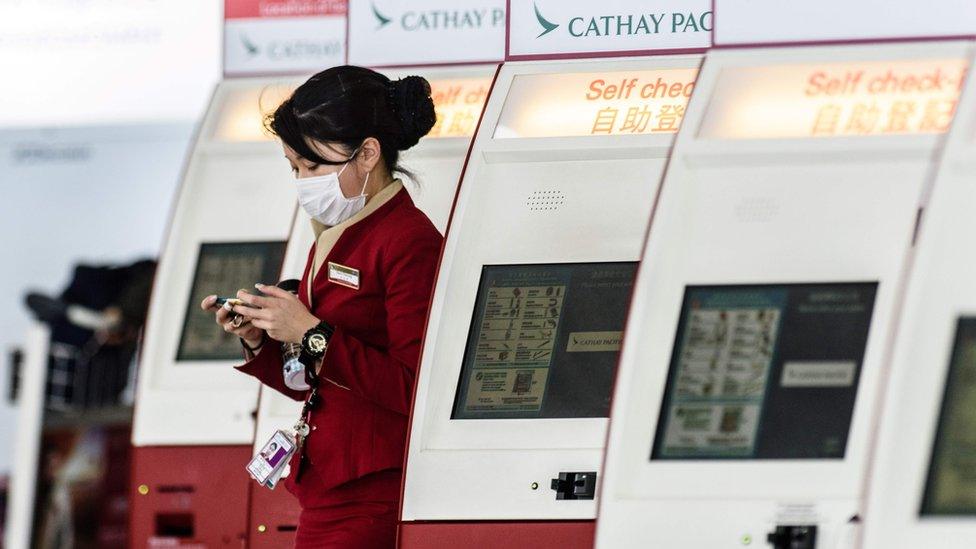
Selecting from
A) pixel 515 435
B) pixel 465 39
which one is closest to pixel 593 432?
pixel 515 435

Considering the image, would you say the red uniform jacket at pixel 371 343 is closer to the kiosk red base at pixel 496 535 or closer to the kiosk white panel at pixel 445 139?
the kiosk red base at pixel 496 535

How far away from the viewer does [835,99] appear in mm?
2592

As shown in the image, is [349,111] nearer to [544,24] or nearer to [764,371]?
[544,24]

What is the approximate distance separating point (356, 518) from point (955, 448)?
1.15 m

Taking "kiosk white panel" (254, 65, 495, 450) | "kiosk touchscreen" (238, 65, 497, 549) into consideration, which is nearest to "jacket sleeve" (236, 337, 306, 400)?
"kiosk touchscreen" (238, 65, 497, 549)

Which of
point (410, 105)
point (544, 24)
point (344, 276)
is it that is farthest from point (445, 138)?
Answer: point (344, 276)

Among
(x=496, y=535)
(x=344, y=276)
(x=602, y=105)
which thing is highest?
(x=602, y=105)

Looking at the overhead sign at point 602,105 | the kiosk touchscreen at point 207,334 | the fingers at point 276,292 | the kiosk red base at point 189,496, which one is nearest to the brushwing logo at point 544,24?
the overhead sign at point 602,105

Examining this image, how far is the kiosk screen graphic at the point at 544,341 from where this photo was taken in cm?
302

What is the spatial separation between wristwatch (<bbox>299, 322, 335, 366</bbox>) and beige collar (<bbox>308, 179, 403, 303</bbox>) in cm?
19

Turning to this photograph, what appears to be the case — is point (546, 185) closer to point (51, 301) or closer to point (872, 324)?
point (872, 324)

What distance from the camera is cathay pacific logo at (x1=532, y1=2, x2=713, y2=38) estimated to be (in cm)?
308

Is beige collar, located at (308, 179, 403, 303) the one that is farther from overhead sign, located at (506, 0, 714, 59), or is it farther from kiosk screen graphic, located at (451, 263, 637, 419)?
overhead sign, located at (506, 0, 714, 59)

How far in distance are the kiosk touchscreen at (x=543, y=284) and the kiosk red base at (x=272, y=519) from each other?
4.02 feet
